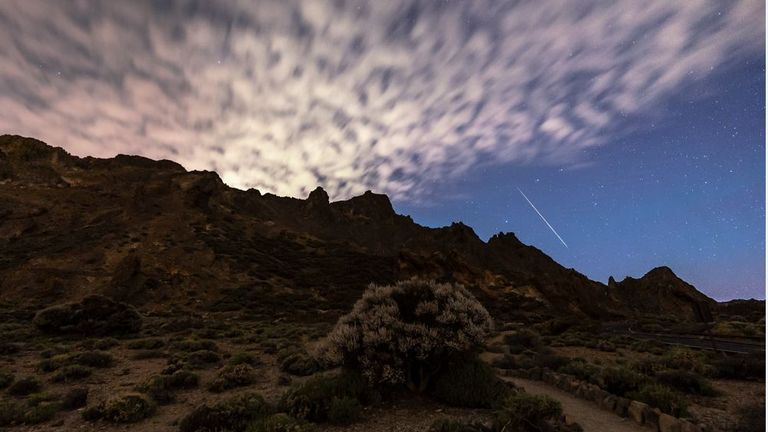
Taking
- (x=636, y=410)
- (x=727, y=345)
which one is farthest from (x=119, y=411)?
(x=727, y=345)

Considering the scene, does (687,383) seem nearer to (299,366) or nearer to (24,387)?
(299,366)

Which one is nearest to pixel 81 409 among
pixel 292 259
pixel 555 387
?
pixel 555 387

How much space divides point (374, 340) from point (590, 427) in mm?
5027

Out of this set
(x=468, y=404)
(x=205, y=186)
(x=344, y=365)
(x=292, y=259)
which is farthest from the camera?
(x=205, y=186)

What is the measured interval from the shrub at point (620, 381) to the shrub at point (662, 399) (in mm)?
739

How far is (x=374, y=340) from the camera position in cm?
903

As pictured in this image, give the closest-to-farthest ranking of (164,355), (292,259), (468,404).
Answer: (468,404) < (164,355) < (292,259)

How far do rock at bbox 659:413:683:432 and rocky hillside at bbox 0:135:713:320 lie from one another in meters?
24.6

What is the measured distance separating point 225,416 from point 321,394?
2.01 m

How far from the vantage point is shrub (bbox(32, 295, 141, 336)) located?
72.9 ft

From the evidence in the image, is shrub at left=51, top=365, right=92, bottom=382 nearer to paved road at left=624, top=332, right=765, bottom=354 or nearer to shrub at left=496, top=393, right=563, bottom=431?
shrub at left=496, top=393, right=563, bottom=431

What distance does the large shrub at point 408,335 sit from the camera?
9047 millimetres

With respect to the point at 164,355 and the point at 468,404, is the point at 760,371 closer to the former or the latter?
the point at 468,404

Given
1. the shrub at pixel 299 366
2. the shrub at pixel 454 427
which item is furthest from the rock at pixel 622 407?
the shrub at pixel 299 366
